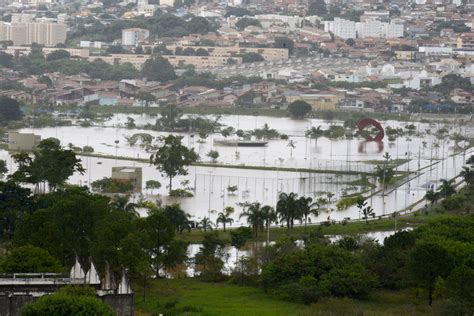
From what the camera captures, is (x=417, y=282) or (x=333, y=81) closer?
(x=417, y=282)

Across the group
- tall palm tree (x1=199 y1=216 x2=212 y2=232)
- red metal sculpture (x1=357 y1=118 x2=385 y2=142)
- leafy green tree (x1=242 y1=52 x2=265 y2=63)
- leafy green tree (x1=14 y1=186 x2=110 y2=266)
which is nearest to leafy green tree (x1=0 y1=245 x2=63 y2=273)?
leafy green tree (x1=14 y1=186 x2=110 y2=266)

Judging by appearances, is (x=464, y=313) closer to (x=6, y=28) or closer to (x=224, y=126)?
(x=224, y=126)

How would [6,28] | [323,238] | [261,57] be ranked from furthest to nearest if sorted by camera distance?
[6,28] → [261,57] → [323,238]

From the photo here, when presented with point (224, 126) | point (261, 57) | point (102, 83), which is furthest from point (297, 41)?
point (224, 126)

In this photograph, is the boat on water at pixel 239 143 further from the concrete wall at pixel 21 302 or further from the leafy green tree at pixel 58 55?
the concrete wall at pixel 21 302

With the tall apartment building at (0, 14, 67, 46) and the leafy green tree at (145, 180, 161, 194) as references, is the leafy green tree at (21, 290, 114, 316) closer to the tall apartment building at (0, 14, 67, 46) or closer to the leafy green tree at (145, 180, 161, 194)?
the leafy green tree at (145, 180, 161, 194)

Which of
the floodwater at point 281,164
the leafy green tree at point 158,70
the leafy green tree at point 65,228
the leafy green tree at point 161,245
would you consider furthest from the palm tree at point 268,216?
the leafy green tree at point 158,70
